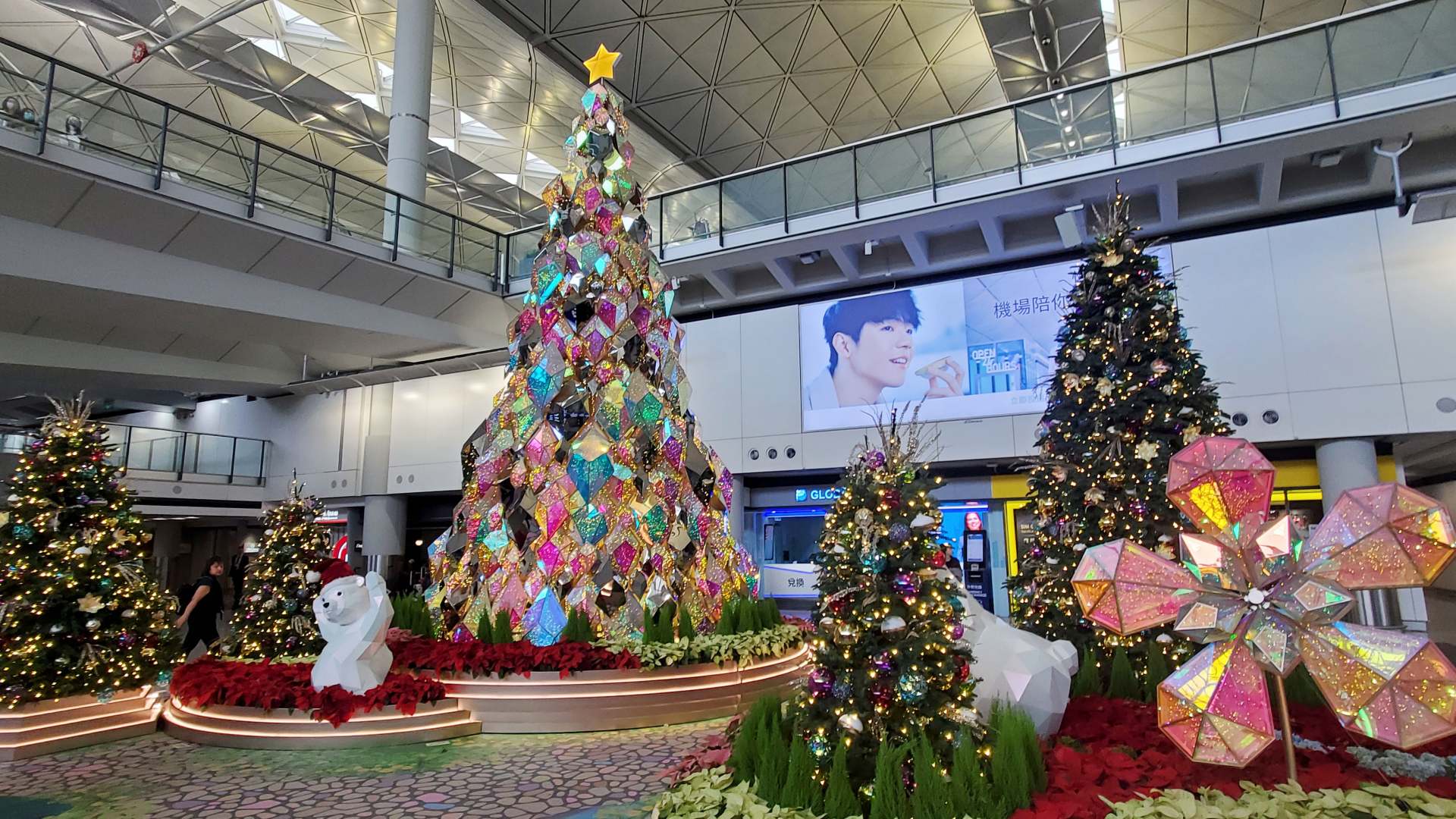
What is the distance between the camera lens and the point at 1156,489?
5.54 meters

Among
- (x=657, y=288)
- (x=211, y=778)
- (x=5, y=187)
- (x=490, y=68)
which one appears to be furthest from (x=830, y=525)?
(x=490, y=68)

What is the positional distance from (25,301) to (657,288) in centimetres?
822

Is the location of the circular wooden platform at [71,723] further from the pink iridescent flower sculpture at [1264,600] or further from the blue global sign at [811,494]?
the blue global sign at [811,494]

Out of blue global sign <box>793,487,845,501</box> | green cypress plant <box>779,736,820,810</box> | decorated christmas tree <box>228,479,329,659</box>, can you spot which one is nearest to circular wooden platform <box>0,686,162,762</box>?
decorated christmas tree <box>228,479,329,659</box>

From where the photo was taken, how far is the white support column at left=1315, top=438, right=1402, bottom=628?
961 centimetres

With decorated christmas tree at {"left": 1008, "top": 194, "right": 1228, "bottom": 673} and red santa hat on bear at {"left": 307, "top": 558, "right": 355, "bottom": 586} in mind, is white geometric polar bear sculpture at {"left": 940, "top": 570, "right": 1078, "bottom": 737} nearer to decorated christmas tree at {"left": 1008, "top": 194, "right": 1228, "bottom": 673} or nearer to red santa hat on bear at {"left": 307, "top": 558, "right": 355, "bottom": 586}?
decorated christmas tree at {"left": 1008, "top": 194, "right": 1228, "bottom": 673}

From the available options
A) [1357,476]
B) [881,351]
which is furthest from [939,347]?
[1357,476]

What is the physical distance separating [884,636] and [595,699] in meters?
3.08

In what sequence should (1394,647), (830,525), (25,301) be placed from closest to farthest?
(1394,647) → (830,525) → (25,301)

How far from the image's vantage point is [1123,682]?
504cm

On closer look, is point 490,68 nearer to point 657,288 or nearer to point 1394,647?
point 657,288

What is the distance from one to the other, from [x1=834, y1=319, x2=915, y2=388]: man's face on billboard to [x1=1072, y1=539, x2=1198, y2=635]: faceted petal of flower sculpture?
9.66 meters

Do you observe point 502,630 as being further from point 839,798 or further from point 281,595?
point 839,798

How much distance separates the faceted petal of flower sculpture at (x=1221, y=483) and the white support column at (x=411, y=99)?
1351 centimetres
